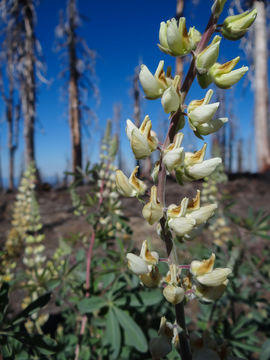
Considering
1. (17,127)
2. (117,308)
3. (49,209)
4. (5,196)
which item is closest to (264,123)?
(49,209)

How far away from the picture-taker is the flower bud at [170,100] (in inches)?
23.4

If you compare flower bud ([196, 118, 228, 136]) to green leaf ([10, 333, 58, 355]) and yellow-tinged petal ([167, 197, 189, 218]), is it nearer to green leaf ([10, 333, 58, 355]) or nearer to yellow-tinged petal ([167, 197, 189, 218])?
yellow-tinged petal ([167, 197, 189, 218])

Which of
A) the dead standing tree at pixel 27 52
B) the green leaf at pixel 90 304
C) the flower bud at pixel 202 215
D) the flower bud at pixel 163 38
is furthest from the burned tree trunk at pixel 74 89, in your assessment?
the flower bud at pixel 202 215

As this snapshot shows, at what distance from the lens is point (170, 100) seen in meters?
0.60

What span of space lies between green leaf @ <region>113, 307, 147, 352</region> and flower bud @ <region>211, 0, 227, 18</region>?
1162mm

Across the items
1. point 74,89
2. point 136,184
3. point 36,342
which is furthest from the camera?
point 74,89

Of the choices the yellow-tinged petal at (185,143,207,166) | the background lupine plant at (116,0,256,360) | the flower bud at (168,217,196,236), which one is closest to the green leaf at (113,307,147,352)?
the background lupine plant at (116,0,256,360)

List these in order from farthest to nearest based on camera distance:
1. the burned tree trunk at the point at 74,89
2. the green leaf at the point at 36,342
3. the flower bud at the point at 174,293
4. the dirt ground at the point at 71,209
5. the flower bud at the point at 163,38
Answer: the burned tree trunk at the point at 74,89, the dirt ground at the point at 71,209, the green leaf at the point at 36,342, the flower bud at the point at 163,38, the flower bud at the point at 174,293

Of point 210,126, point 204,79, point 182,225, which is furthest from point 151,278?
point 204,79

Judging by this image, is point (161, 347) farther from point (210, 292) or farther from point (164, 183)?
point (164, 183)

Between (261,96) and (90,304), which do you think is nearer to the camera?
(90,304)

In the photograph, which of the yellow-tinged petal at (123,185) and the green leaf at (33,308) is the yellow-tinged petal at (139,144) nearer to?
the yellow-tinged petal at (123,185)

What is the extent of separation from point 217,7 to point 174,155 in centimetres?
36

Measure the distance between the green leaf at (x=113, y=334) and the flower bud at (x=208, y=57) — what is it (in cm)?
107
